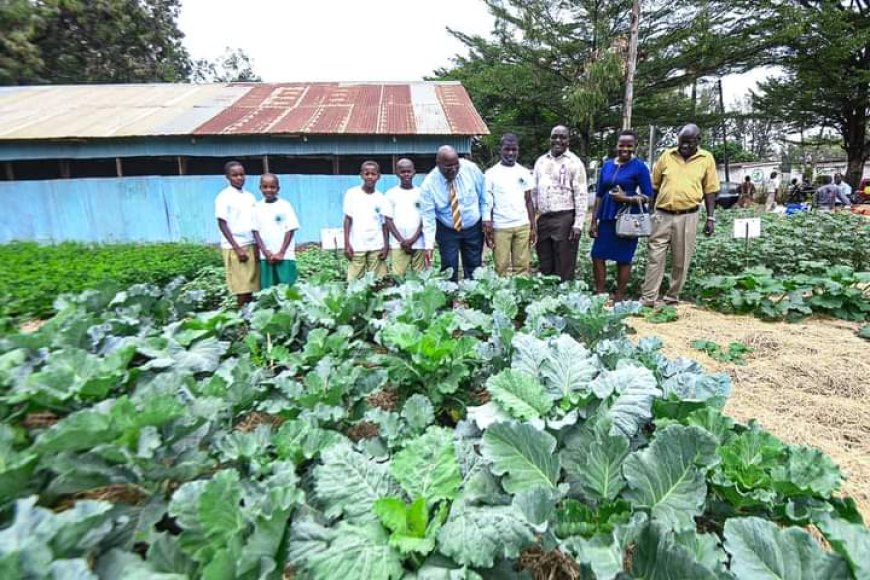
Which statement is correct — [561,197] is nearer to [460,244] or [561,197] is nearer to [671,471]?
[460,244]

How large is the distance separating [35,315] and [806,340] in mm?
7976

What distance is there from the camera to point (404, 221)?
4.85 m

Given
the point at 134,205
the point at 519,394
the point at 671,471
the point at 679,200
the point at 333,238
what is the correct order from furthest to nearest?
1. the point at 134,205
2. the point at 333,238
3. the point at 679,200
4. the point at 519,394
5. the point at 671,471

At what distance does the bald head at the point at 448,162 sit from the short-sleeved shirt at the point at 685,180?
226 cm

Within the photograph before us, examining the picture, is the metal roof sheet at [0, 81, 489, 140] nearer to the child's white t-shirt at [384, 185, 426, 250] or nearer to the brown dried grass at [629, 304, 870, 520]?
the child's white t-shirt at [384, 185, 426, 250]

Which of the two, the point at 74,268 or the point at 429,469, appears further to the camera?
the point at 74,268

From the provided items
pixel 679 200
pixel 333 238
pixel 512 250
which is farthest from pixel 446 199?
pixel 679 200

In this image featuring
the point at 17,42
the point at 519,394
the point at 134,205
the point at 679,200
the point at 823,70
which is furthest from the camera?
the point at 17,42

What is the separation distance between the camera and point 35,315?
532 cm

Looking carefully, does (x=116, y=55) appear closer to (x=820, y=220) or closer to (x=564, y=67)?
(x=564, y=67)

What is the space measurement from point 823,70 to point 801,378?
20.8 metres

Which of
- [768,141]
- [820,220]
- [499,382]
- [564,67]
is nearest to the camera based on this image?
[499,382]

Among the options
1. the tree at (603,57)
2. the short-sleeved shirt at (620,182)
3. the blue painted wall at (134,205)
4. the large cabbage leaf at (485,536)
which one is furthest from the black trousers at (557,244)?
the tree at (603,57)

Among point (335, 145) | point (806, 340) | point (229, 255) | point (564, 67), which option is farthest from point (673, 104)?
Result: point (229, 255)
